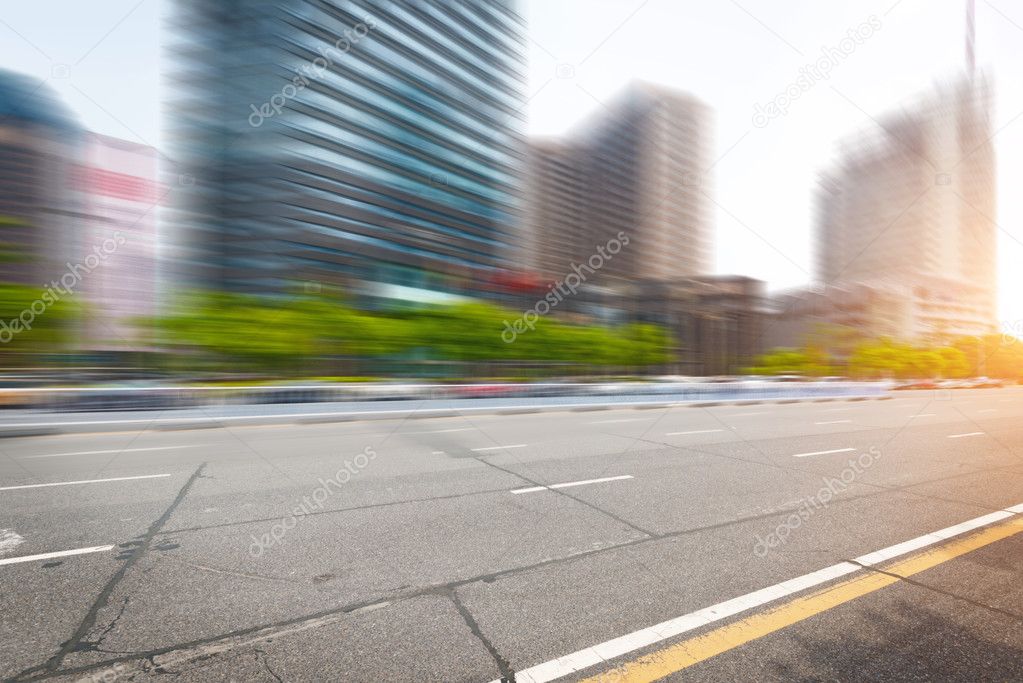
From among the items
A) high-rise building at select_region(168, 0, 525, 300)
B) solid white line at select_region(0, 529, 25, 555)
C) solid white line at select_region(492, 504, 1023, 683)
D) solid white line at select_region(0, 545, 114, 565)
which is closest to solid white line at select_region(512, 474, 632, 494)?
solid white line at select_region(492, 504, 1023, 683)

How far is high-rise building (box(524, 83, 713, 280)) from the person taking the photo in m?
108

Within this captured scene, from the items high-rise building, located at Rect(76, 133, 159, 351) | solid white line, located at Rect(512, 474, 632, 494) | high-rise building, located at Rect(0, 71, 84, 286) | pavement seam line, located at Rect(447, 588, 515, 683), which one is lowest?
solid white line, located at Rect(512, 474, 632, 494)

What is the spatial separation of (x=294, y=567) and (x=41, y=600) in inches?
57.4

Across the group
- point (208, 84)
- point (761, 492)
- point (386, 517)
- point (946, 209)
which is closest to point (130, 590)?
point (386, 517)

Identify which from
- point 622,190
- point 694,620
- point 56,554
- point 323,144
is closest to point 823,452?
point 694,620

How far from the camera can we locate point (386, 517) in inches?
207

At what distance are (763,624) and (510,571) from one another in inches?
63.9

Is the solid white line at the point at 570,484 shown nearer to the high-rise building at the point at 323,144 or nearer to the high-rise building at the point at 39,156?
the high-rise building at the point at 323,144

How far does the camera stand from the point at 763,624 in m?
3.12

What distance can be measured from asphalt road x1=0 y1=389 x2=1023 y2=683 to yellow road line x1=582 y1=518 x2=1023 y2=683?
0.05 feet

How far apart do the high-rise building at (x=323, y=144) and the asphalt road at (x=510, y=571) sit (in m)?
42.8

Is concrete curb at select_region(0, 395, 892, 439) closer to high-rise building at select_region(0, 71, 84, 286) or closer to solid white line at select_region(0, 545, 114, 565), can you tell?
solid white line at select_region(0, 545, 114, 565)

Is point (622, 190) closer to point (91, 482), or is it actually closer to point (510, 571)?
point (91, 482)

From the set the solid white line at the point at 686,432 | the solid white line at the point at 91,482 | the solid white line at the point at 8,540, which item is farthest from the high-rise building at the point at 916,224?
the solid white line at the point at 8,540
